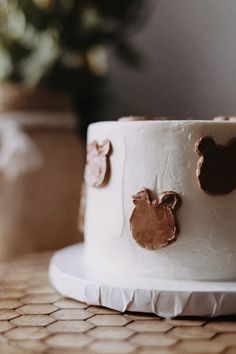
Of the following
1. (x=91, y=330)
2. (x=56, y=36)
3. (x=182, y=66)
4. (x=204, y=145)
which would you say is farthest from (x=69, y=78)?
(x=91, y=330)

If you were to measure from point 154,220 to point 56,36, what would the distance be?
24.5 inches

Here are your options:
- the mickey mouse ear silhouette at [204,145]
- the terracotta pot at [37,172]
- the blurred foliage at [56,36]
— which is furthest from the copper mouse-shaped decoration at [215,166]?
the blurred foliage at [56,36]

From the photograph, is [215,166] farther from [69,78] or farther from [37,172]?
[69,78]

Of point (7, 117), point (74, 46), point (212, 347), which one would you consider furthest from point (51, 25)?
point (212, 347)

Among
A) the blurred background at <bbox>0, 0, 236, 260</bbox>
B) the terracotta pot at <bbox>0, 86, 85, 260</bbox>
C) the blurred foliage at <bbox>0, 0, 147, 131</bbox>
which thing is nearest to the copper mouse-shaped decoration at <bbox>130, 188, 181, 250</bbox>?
the blurred background at <bbox>0, 0, 236, 260</bbox>

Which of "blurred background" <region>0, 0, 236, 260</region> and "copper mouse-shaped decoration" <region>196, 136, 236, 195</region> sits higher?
"blurred background" <region>0, 0, 236, 260</region>

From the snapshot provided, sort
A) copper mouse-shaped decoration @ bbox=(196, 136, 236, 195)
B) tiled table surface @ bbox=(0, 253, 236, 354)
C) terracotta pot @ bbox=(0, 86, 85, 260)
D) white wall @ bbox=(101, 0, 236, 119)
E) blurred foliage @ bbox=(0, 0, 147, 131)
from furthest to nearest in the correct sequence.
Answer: blurred foliage @ bbox=(0, 0, 147, 131), terracotta pot @ bbox=(0, 86, 85, 260), white wall @ bbox=(101, 0, 236, 119), copper mouse-shaped decoration @ bbox=(196, 136, 236, 195), tiled table surface @ bbox=(0, 253, 236, 354)

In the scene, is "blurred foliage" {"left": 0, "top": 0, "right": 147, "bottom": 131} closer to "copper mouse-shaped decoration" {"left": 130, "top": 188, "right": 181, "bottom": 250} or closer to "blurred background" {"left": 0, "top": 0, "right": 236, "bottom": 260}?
"blurred background" {"left": 0, "top": 0, "right": 236, "bottom": 260}

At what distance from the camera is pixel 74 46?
4.25 feet

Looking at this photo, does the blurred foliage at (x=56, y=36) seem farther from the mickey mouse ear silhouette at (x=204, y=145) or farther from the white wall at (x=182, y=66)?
the mickey mouse ear silhouette at (x=204, y=145)

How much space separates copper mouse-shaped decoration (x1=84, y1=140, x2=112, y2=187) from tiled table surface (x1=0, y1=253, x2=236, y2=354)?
0.53ft

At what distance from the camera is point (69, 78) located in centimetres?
135

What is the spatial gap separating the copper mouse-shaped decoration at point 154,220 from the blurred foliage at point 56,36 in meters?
0.58

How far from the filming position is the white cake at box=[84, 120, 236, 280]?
2.46 ft
